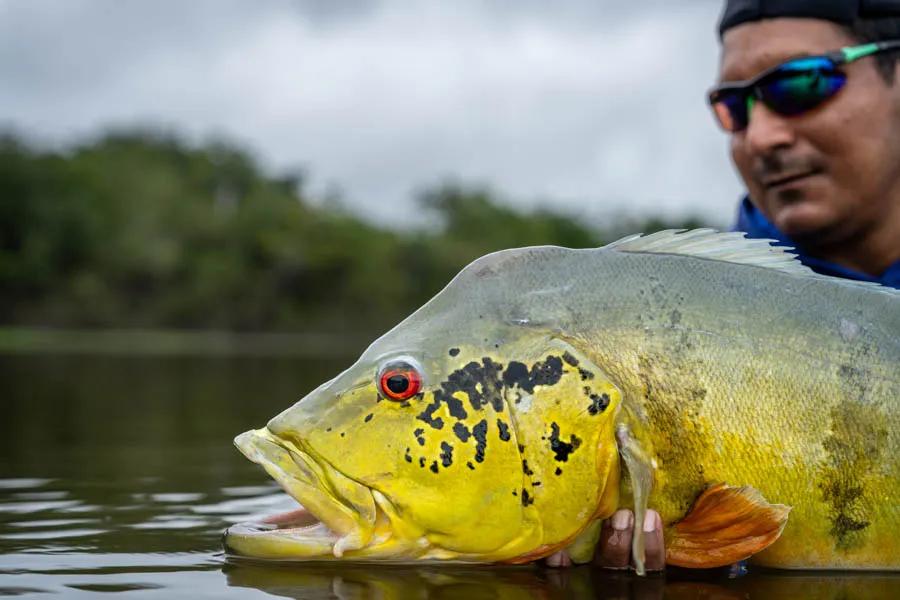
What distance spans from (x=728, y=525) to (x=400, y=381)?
108 centimetres

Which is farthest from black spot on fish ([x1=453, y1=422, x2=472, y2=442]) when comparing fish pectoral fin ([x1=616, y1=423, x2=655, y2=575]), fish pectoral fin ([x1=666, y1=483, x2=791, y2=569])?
fish pectoral fin ([x1=666, y1=483, x2=791, y2=569])

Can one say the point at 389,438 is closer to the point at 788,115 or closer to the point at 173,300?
the point at 788,115

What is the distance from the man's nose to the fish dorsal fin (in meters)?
1.96

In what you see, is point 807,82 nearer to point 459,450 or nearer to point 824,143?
point 824,143

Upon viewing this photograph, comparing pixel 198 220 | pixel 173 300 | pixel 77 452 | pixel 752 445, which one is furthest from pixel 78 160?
pixel 752 445

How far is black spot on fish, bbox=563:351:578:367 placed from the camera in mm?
3244

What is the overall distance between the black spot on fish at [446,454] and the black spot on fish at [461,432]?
0.14ft

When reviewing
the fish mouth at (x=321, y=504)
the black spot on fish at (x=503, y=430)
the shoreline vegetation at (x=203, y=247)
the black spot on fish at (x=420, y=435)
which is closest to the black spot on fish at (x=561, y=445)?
the black spot on fish at (x=503, y=430)

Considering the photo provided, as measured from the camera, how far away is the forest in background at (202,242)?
62.6 meters

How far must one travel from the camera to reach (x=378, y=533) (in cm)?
325

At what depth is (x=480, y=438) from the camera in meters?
3.20

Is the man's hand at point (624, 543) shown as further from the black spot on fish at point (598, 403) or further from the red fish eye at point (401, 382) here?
the red fish eye at point (401, 382)

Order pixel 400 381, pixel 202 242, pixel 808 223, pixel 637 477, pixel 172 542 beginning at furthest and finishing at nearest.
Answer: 1. pixel 202 242
2. pixel 808 223
3. pixel 172 542
4. pixel 400 381
5. pixel 637 477

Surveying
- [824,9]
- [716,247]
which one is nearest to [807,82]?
[824,9]
